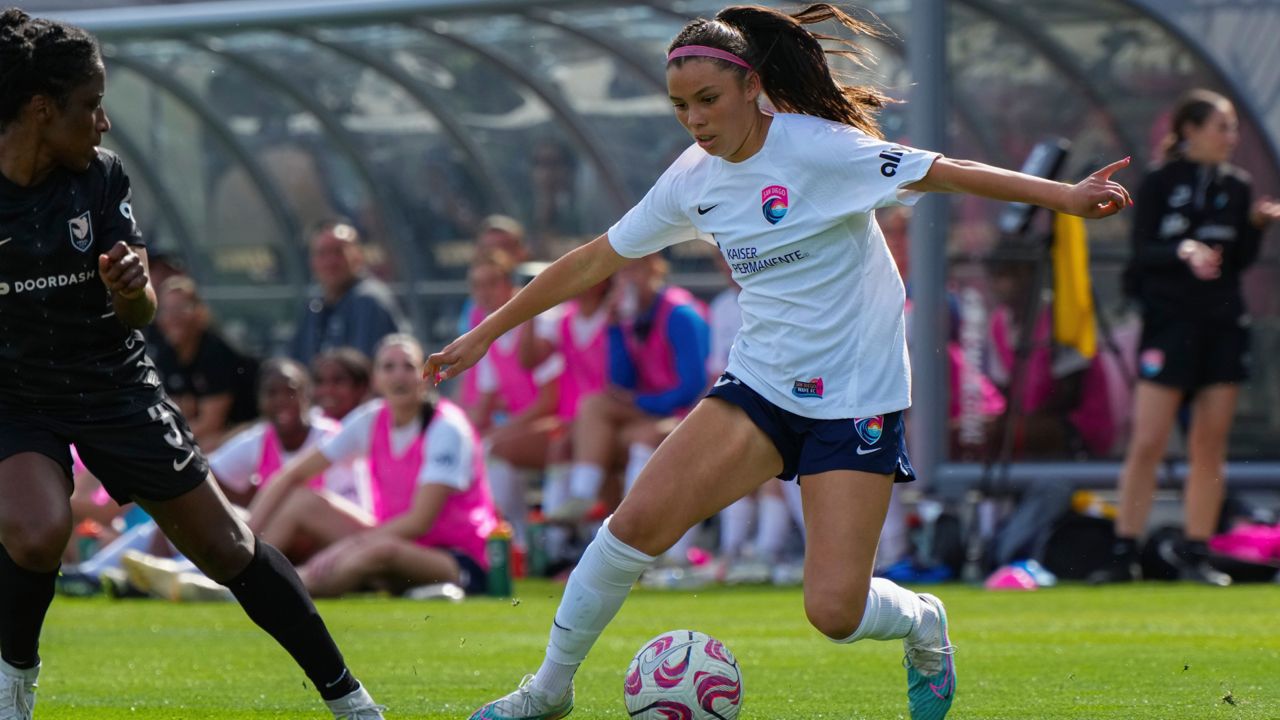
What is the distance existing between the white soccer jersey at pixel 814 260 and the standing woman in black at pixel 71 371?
4.76 feet

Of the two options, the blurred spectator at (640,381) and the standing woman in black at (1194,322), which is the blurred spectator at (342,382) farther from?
the standing woman in black at (1194,322)

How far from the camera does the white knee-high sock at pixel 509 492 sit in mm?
12781

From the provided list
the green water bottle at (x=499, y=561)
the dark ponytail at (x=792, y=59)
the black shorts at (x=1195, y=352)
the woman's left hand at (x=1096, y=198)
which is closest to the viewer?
the woman's left hand at (x=1096, y=198)

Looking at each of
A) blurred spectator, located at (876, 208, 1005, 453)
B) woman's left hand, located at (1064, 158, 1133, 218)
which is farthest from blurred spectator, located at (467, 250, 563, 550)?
woman's left hand, located at (1064, 158, 1133, 218)

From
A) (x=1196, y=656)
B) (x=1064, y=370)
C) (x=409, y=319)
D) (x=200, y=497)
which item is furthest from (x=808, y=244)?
(x=409, y=319)

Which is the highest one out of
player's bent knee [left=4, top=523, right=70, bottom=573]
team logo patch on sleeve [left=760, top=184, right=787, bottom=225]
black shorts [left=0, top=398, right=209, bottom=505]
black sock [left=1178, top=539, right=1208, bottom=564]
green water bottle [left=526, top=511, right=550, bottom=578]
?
team logo patch on sleeve [left=760, top=184, right=787, bottom=225]

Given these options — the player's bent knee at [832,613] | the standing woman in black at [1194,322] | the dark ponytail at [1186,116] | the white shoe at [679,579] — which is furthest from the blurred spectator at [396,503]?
the player's bent knee at [832,613]

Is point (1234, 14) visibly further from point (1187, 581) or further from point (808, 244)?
point (808, 244)

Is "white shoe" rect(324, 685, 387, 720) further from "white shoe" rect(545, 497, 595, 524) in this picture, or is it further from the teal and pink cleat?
"white shoe" rect(545, 497, 595, 524)

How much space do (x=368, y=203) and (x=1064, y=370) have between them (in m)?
6.13

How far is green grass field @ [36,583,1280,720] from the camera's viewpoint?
5871 mm

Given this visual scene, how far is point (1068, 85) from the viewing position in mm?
12461

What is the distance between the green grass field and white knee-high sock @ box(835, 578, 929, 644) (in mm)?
428

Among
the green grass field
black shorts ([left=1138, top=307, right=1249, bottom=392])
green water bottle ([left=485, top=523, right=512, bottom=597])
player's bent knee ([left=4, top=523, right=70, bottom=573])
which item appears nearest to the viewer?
player's bent knee ([left=4, top=523, right=70, bottom=573])
